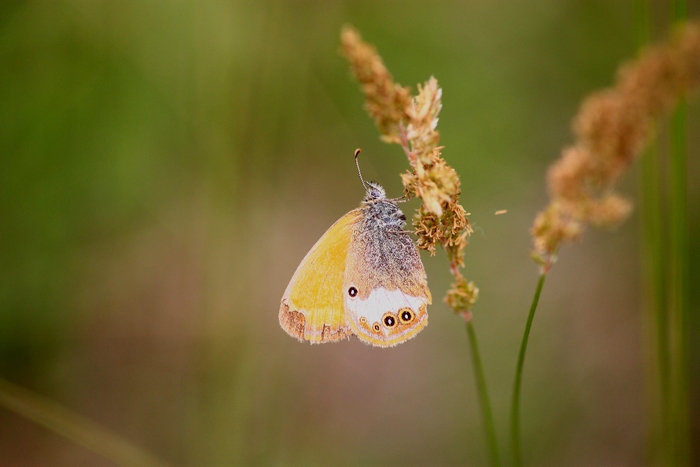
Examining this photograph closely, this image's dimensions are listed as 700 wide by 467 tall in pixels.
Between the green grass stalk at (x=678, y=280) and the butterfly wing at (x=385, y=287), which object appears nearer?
the green grass stalk at (x=678, y=280)

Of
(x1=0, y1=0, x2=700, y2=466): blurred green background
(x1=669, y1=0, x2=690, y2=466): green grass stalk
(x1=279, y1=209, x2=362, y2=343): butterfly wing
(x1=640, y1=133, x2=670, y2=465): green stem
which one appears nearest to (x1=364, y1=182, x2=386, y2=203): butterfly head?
(x1=279, y1=209, x2=362, y2=343): butterfly wing

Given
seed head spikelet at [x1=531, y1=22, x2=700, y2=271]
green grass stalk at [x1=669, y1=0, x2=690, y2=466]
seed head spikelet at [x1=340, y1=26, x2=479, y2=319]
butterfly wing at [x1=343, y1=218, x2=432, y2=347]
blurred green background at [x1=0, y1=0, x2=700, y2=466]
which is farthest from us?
blurred green background at [x1=0, y1=0, x2=700, y2=466]

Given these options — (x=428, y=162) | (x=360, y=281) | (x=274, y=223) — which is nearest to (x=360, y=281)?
(x=360, y=281)

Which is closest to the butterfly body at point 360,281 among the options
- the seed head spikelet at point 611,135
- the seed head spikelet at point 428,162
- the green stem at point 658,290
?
the seed head spikelet at point 428,162

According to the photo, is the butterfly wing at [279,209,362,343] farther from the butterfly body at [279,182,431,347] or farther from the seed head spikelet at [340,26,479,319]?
the seed head spikelet at [340,26,479,319]

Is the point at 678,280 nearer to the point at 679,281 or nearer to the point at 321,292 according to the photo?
the point at 679,281

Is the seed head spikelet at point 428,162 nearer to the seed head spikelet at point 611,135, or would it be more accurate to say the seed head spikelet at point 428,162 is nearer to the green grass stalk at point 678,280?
the seed head spikelet at point 611,135

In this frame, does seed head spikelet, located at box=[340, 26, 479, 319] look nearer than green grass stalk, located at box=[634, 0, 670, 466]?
Yes
